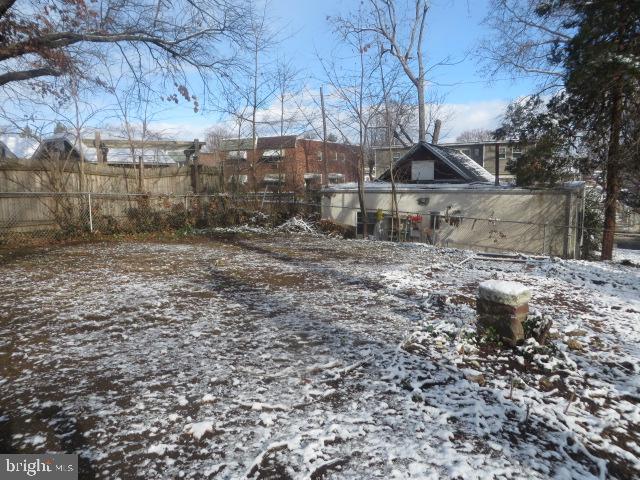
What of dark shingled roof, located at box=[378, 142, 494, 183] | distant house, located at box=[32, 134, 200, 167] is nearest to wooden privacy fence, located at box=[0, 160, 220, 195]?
distant house, located at box=[32, 134, 200, 167]

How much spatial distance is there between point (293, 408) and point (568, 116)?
12.0 m

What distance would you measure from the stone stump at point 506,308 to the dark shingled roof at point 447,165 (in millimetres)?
14250

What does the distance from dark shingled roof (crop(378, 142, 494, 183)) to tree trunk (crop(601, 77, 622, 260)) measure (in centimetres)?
614

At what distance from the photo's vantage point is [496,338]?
358 centimetres

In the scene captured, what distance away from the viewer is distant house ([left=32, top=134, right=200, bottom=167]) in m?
11.1

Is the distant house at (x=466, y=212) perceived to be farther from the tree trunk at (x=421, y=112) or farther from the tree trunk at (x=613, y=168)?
the tree trunk at (x=421, y=112)

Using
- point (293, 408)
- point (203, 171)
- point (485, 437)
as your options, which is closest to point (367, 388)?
point (293, 408)

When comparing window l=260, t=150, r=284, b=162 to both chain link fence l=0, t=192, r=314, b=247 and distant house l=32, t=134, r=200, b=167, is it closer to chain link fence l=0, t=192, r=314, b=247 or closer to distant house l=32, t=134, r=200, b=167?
chain link fence l=0, t=192, r=314, b=247

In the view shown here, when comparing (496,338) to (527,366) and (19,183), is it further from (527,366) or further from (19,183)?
(19,183)

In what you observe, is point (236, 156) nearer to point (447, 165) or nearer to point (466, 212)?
point (466, 212)

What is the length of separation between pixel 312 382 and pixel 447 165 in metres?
16.2

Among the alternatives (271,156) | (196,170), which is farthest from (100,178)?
(271,156)

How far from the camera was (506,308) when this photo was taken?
3523mm

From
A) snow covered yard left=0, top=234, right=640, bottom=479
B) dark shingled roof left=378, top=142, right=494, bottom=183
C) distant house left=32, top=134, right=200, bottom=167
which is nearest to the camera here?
snow covered yard left=0, top=234, right=640, bottom=479
